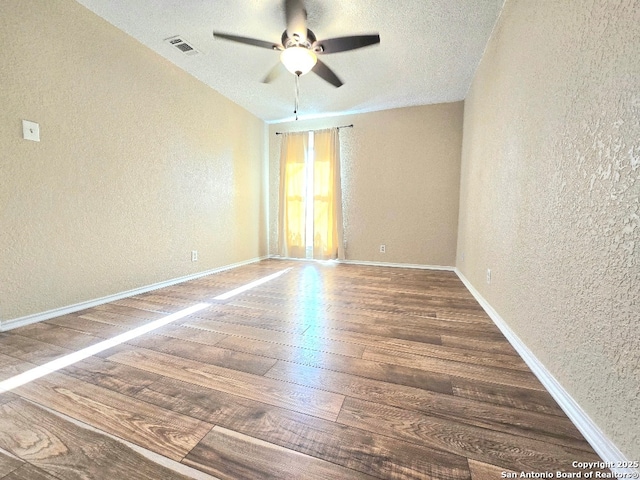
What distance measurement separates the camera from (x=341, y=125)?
4.07 m

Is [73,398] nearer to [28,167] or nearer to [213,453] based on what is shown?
[213,453]

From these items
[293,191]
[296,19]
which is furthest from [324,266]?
[296,19]

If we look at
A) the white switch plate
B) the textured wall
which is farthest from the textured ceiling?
the white switch plate

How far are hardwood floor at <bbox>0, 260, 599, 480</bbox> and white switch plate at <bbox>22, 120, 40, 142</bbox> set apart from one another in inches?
49.4

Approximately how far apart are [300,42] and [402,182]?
242 cm

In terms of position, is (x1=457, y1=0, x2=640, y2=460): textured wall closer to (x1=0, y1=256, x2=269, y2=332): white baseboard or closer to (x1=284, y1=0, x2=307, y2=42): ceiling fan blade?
(x1=284, y1=0, x2=307, y2=42): ceiling fan blade

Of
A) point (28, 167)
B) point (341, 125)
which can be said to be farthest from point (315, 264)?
point (28, 167)

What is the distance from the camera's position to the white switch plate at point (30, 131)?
5.49 ft

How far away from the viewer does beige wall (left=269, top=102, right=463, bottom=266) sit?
143 inches

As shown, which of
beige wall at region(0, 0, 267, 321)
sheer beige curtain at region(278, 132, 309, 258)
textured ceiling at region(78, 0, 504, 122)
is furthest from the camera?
sheer beige curtain at region(278, 132, 309, 258)

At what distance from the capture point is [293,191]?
4.33m

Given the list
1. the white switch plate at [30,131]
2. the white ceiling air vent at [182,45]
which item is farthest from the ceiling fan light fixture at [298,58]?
the white switch plate at [30,131]

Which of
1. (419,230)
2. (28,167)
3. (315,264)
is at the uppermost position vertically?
(28,167)

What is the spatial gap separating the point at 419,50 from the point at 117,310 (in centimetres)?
347
